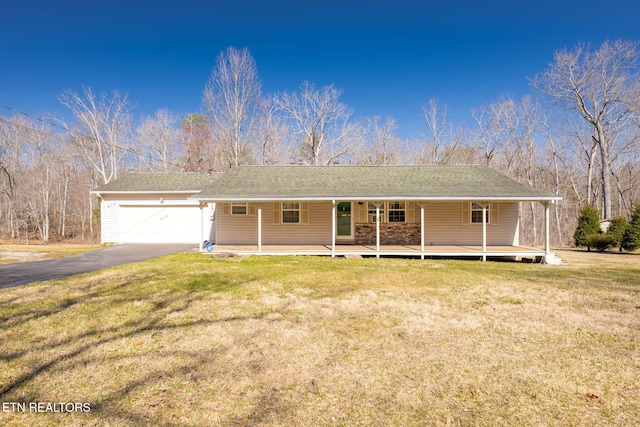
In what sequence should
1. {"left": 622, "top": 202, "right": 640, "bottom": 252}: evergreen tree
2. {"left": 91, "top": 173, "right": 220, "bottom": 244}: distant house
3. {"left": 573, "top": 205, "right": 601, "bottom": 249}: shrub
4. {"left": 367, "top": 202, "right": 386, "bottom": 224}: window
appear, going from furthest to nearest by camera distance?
1. {"left": 573, "top": 205, "right": 601, "bottom": 249}: shrub
2. {"left": 91, "top": 173, "right": 220, "bottom": 244}: distant house
3. {"left": 622, "top": 202, "right": 640, "bottom": 252}: evergreen tree
4. {"left": 367, "top": 202, "right": 386, "bottom": 224}: window

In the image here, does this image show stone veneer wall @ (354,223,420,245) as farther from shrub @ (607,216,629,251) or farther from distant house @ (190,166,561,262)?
shrub @ (607,216,629,251)

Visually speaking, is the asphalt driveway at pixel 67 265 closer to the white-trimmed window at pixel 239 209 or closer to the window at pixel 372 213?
the white-trimmed window at pixel 239 209

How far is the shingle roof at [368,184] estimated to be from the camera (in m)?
12.1

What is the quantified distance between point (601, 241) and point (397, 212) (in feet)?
35.8

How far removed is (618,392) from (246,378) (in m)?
3.74

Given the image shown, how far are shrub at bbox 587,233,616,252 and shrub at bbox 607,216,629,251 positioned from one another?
18 cm

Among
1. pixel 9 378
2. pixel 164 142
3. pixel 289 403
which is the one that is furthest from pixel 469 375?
pixel 164 142

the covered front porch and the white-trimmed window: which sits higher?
the white-trimmed window

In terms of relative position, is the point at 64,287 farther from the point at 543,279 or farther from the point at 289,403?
the point at 543,279

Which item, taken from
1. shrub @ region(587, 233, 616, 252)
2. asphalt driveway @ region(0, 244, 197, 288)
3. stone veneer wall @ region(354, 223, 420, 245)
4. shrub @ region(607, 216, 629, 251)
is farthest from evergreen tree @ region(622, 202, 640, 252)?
asphalt driveway @ region(0, 244, 197, 288)

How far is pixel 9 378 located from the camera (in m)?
3.26

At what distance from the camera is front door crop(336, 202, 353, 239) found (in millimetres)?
14449

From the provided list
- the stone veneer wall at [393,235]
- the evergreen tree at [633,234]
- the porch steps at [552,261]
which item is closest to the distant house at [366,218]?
the stone veneer wall at [393,235]

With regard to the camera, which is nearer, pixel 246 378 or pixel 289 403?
pixel 289 403
